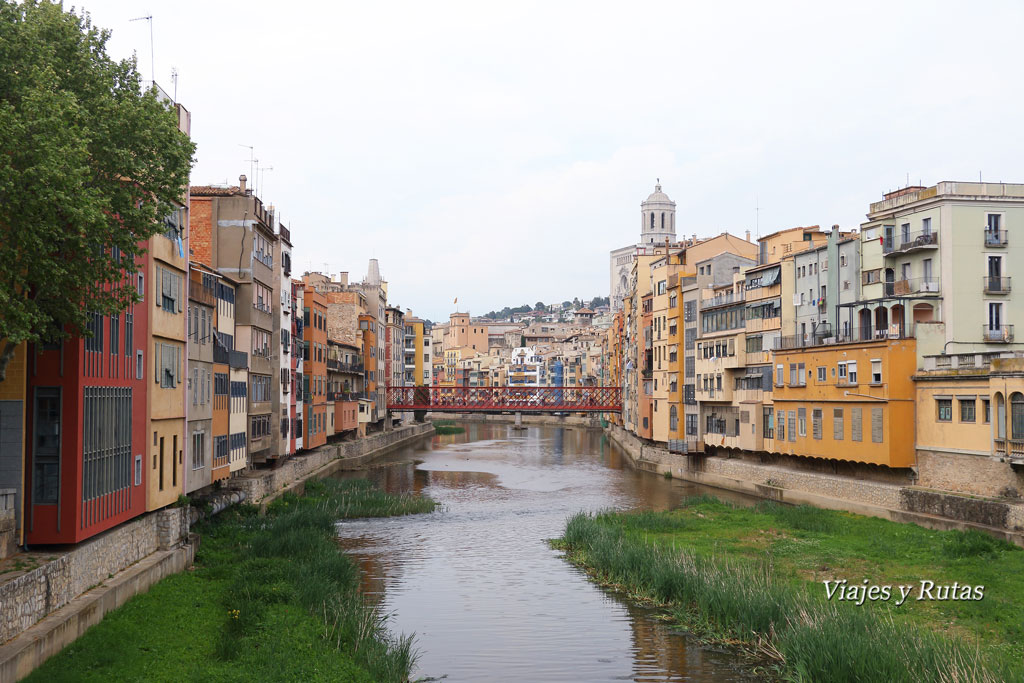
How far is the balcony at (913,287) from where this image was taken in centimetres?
4834

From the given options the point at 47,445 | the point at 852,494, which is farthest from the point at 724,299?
the point at 47,445

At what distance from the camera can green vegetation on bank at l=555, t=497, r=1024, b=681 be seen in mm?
20812

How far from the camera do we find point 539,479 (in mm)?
73250

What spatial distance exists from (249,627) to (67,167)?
11.9m

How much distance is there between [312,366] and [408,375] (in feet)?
307

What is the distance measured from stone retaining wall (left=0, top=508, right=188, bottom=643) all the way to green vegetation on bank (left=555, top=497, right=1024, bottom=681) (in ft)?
47.2

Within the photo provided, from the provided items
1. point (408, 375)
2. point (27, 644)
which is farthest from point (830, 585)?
point (408, 375)

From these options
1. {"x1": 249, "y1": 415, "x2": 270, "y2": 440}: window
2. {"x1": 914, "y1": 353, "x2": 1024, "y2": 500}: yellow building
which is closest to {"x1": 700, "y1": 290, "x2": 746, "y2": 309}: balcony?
{"x1": 914, "y1": 353, "x2": 1024, "y2": 500}: yellow building

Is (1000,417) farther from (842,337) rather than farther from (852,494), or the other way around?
(842,337)

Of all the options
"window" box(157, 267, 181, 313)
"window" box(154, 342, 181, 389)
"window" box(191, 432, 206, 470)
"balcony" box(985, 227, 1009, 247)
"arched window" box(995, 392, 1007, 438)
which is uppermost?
"balcony" box(985, 227, 1009, 247)

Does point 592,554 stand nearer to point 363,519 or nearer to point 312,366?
point 363,519

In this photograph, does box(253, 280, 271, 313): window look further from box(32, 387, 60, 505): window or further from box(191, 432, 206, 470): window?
box(32, 387, 60, 505): window

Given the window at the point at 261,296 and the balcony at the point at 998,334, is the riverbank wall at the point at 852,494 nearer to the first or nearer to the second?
the balcony at the point at 998,334

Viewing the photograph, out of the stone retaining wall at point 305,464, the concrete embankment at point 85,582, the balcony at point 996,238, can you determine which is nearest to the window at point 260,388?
the stone retaining wall at point 305,464
